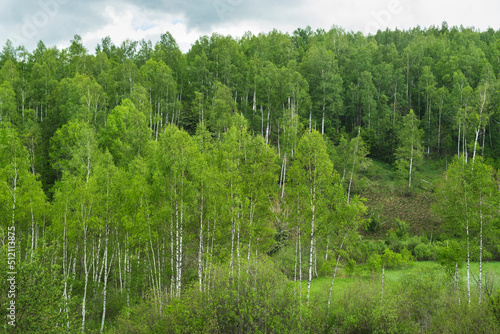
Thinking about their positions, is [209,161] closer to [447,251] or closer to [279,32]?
[447,251]

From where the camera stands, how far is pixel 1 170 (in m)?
24.3

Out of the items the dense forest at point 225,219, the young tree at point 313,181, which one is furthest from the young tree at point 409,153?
the young tree at point 313,181

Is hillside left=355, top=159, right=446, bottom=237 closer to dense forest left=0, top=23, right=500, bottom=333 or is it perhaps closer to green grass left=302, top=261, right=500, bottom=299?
dense forest left=0, top=23, right=500, bottom=333

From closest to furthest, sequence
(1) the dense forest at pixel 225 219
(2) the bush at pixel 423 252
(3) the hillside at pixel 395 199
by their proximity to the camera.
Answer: (1) the dense forest at pixel 225 219, (2) the bush at pixel 423 252, (3) the hillside at pixel 395 199

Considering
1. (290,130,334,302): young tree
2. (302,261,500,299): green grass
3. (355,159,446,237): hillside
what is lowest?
(302,261,500,299): green grass

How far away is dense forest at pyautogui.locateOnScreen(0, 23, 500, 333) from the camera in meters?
17.8

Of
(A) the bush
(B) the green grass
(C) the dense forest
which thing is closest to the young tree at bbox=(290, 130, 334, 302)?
(C) the dense forest

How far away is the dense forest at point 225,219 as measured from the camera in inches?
702

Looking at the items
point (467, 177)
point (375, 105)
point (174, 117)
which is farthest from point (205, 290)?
point (375, 105)

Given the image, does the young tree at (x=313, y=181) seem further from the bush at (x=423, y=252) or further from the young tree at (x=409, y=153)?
the young tree at (x=409, y=153)

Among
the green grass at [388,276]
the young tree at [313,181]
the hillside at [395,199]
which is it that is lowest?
the green grass at [388,276]

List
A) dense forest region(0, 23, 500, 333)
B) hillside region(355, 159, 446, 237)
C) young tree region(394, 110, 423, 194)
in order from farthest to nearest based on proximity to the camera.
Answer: young tree region(394, 110, 423, 194) < hillside region(355, 159, 446, 237) < dense forest region(0, 23, 500, 333)

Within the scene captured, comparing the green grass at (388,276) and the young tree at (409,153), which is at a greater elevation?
the young tree at (409,153)

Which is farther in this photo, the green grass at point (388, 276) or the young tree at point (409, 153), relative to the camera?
the young tree at point (409, 153)
